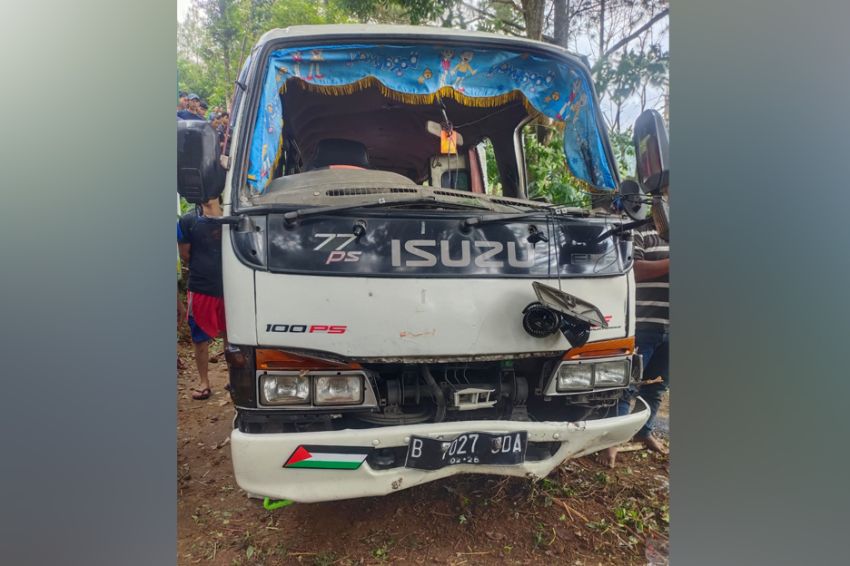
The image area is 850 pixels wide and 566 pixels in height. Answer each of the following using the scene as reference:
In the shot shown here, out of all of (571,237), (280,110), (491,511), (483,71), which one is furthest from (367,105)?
(491,511)

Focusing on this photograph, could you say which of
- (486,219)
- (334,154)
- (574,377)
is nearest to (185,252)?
(334,154)

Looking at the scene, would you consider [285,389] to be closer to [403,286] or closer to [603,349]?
[403,286]

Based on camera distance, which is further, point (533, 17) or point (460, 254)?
point (533, 17)

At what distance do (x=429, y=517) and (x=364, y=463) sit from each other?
1.58 feet

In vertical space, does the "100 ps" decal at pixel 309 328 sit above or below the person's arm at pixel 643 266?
below

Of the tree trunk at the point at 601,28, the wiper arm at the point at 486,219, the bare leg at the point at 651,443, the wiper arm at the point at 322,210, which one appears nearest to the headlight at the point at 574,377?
the bare leg at the point at 651,443

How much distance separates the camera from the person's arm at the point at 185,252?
1752mm

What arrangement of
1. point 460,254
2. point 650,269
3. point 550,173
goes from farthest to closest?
point 550,173
point 650,269
point 460,254

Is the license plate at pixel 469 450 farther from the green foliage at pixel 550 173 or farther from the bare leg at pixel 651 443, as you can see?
the green foliage at pixel 550 173

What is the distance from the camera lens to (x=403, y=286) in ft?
5.12

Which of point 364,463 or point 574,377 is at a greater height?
point 574,377

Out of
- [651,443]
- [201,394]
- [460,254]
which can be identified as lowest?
[651,443]

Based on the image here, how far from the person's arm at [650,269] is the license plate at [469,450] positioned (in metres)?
0.75

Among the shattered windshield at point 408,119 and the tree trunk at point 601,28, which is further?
the tree trunk at point 601,28
